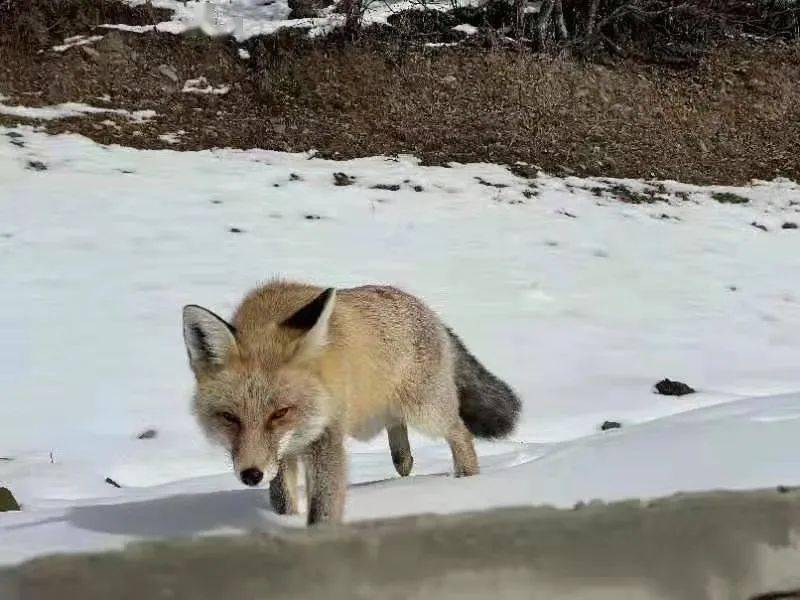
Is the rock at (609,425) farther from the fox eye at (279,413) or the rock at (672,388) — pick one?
the fox eye at (279,413)

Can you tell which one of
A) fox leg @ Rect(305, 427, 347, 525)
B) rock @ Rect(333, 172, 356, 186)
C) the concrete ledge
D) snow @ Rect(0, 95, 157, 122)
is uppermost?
the concrete ledge

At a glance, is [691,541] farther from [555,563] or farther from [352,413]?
[352,413]

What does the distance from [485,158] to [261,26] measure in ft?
19.8

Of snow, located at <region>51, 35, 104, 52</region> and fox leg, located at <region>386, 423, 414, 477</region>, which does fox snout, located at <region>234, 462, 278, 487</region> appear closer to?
fox leg, located at <region>386, 423, 414, 477</region>

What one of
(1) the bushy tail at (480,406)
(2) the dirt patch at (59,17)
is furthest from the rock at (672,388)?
(2) the dirt patch at (59,17)

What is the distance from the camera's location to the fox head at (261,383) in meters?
2.72

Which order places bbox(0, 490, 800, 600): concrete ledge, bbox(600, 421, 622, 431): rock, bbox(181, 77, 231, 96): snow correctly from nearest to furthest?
1. bbox(0, 490, 800, 600): concrete ledge
2. bbox(600, 421, 622, 431): rock
3. bbox(181, 77, 231, 96): snow

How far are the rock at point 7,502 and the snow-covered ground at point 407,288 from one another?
14 cm

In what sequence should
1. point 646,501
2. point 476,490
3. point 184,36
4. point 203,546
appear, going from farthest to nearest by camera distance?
1. point 184,36
2. point 476,490
3. point 646,501
4. point 203,546

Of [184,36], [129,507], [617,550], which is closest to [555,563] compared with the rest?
[617,550]

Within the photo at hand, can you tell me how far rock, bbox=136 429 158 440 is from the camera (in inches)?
193

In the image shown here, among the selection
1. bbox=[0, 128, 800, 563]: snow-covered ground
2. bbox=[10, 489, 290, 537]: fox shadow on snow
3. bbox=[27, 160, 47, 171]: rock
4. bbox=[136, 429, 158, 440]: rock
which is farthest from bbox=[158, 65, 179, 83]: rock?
bbox=[10, 489, 290, 537]: fox shadow on snow

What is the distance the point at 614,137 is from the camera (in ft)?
44.2

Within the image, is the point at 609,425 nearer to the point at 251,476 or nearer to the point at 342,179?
the point at 251,476
